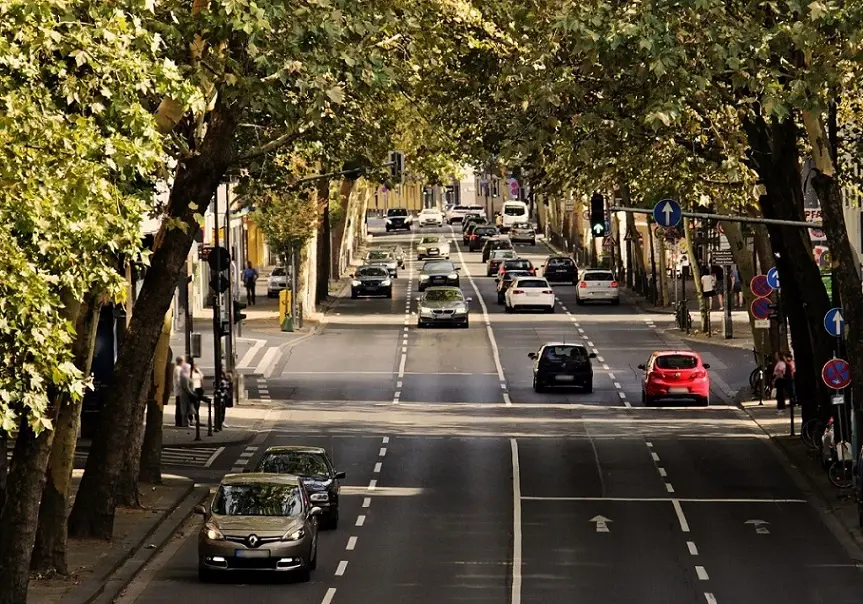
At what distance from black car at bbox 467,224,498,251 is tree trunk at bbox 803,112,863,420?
305ft

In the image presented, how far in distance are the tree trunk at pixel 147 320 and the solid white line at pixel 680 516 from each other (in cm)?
889

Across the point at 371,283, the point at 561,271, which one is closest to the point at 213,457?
the point at 371,283

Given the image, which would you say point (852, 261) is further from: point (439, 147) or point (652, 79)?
point (439, 147)

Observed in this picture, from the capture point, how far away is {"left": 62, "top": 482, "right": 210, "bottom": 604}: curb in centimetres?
2553

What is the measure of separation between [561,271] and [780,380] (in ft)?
152

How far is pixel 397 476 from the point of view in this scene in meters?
38.2

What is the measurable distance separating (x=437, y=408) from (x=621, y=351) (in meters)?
15.0

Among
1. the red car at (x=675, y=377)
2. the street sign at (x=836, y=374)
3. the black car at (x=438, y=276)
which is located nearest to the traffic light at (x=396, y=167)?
the red car at (x=675, y=377)

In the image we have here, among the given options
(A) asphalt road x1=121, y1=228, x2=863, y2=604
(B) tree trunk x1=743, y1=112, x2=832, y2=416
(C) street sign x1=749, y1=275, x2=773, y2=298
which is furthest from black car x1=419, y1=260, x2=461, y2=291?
(B) tree trunk x1=743, y1=112, x2=832, y2=416

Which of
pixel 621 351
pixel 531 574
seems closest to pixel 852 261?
pixel 531 574

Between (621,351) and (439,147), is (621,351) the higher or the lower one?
the lower one

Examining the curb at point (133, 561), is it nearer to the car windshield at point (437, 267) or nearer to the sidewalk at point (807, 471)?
the sidewalk at point (807, 471)

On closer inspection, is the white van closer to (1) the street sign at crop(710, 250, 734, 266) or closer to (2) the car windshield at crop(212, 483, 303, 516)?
(1) the street sign at crop(710, 250, 734, 266)

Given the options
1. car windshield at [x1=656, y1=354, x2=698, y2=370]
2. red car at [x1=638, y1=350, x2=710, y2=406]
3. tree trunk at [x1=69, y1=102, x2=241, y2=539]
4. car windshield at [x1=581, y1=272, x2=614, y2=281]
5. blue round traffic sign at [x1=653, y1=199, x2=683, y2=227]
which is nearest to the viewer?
tree trunk at [x1=69, y1=102, x2=241, y2=539]
